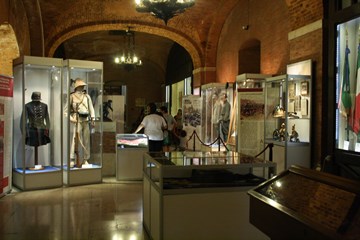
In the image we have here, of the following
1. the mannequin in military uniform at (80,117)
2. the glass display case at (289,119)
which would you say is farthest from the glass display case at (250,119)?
the mannequin in military uniform at (80,117)

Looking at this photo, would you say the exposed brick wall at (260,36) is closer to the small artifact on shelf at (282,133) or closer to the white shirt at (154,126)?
the small artifact on shelf at (282,133)

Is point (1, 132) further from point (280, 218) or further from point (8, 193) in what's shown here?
point (280, 218)

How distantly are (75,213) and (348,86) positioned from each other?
4.32 metres

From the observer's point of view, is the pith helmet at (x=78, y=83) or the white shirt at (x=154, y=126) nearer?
the pith helmet at (x=78, y=83)

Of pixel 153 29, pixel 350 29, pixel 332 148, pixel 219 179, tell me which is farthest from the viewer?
pixel 153 29

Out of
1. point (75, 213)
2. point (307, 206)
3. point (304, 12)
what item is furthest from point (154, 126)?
point (307, 206)

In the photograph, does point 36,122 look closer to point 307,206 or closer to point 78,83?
point 78,83

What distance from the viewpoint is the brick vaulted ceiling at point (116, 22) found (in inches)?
442

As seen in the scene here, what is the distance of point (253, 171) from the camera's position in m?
4.59

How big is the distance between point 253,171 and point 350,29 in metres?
2.55

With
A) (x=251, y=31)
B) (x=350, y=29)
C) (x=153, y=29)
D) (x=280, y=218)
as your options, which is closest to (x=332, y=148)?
(x=350, y=29)

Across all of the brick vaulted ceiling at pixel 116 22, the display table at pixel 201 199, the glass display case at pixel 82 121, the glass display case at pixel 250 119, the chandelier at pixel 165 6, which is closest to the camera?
the display table at pixel 201 199

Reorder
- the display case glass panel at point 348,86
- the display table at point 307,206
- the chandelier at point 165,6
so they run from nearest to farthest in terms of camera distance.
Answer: the display table at point 307,206 → the display case glass panel at point 348,86 → the chandelier at point 165,6

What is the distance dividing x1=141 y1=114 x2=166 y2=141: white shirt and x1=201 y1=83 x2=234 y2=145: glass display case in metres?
1.99
